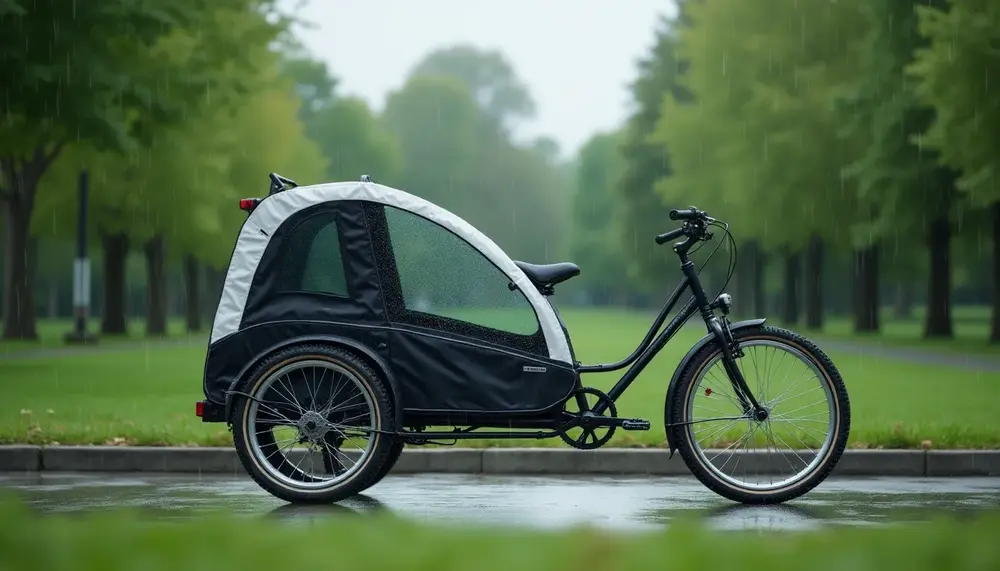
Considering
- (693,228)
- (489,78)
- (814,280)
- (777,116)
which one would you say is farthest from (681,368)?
(489,78)

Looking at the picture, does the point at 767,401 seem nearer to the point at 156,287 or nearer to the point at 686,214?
the point at 686,214

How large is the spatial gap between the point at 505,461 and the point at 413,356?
197 centimetres

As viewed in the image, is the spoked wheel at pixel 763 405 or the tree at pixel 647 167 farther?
the tree at pixel 647 167

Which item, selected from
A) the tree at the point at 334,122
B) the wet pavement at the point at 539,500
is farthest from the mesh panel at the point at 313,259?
the tree at the point at 334,122

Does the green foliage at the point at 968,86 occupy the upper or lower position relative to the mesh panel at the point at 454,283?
upper

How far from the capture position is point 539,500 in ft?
25.5

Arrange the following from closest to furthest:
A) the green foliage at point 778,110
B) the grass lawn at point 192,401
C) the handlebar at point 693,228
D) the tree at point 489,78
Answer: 1. the handlebar at point 693,228
2. the grass lawn at point 192,401
3. the green foliage at point 778,110
4. the tree at point 489,78

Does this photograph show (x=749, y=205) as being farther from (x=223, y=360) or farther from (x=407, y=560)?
(x=407, y=560)

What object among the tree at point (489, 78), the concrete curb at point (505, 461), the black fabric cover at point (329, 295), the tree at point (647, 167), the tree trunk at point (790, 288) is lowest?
the concrete curb at point (505, 461)

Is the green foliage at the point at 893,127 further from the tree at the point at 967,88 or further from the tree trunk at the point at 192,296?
the tree trunk at the point at 192,296

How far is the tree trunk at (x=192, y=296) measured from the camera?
42.7 meters

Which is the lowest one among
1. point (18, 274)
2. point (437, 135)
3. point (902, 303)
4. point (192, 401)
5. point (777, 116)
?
point (192, 401)

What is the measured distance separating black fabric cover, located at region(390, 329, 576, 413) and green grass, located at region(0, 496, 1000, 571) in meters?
3.43

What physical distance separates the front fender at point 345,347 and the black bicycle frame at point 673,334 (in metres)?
1.05
